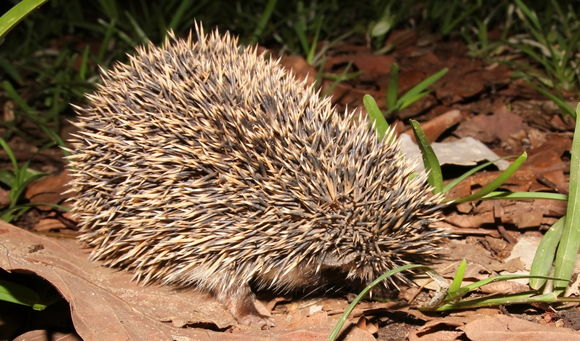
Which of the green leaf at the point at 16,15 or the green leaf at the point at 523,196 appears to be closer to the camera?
the green leaf at the point at 16,15

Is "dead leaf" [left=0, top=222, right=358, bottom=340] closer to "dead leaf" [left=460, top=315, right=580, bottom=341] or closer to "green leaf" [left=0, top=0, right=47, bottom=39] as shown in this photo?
"dead leaf" [left=460, top=315, right=580, bottom=341]

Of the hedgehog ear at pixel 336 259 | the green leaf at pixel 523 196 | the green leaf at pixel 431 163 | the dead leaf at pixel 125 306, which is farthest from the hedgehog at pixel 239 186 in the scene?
the green leaf at pixel 523 196

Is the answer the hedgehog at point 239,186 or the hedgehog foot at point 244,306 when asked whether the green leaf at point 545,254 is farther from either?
the hedgehog foot at point 244,306

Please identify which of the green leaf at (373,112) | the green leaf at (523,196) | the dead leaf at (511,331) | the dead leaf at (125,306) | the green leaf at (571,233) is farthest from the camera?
the green leaf at (373,112)

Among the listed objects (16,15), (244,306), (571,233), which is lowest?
(244,306)

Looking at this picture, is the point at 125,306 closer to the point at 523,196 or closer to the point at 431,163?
the point at 431,163

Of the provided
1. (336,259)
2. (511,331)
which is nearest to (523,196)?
(511,331)

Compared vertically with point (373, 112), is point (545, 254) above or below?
below
